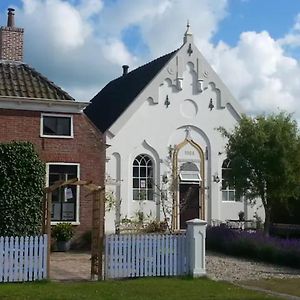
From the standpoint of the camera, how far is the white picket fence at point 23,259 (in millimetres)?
14680

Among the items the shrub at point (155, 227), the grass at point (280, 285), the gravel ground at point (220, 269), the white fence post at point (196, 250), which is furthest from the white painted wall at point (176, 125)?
the grass at point (280, 285)

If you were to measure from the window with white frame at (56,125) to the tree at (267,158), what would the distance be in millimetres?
6914

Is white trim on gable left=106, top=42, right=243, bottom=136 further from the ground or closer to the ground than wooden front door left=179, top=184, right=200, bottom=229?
further from the ground

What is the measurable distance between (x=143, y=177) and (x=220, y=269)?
45.7 ft

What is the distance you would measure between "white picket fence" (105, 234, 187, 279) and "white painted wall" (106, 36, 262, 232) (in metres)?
14.3

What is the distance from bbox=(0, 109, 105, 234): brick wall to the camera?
79.7 feet

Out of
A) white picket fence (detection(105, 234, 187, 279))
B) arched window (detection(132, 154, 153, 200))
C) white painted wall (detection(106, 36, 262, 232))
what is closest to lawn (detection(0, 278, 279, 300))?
white picket fence (detection(105, 234, 187, 279))

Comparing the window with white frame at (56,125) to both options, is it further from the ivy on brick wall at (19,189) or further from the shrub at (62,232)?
the ivy on brick wall at (19,189)

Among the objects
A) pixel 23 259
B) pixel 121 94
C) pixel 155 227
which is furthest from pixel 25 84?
pixel 23 259

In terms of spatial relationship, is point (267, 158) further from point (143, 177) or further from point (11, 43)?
point (11, 43)

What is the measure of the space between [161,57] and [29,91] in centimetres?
1194

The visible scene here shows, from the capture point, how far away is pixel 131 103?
31.5m

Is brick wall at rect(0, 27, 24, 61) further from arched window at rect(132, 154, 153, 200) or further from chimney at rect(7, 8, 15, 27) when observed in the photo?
arched window at rect(132, 154, 153, 200)

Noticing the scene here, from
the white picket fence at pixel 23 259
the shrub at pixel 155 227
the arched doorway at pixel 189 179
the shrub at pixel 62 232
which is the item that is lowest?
the white picket fence at pixel 23 259
